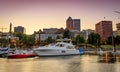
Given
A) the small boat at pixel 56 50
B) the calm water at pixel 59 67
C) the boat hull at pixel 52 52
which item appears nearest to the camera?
the calm water at pixel 59 67

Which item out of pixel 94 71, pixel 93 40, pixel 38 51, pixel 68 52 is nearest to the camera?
pixel 94 71

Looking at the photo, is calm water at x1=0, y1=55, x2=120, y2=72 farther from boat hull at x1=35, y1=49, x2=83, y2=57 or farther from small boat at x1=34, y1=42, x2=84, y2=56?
small boat at x1=34, y1=42, x2=84, y2=56

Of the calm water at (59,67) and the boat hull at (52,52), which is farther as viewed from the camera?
the boat hull at (52,52)

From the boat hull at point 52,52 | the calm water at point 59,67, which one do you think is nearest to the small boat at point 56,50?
the boat hull at point 52,52

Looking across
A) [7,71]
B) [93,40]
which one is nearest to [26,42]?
[93,40]

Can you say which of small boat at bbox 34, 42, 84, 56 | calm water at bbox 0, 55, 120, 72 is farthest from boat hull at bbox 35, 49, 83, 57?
calm water at bbox 0, 55, 120, 72

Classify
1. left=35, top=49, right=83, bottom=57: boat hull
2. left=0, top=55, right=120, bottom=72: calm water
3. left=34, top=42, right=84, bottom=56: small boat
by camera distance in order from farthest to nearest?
left=34, top=42, right=84, bottom=56: small boat → left=35, top=49, right=83, bottom=57: boat hull → left=0, top=55, right=120, bottom=72: calm water

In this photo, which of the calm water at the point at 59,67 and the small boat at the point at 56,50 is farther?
the small boat at the point at 56,50

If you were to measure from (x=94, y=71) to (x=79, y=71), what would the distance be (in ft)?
5.46

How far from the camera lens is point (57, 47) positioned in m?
77.4

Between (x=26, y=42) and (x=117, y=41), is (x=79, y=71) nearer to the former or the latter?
(x=117, y=41)

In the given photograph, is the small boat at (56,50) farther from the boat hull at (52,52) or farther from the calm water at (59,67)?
the calm water at (59,67)

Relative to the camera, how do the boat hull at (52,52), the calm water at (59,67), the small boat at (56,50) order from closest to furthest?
the calm water at (59,67) → the boat hull at (52,52) → the small boat at (56,50)

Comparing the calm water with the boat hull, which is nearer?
the calm water
